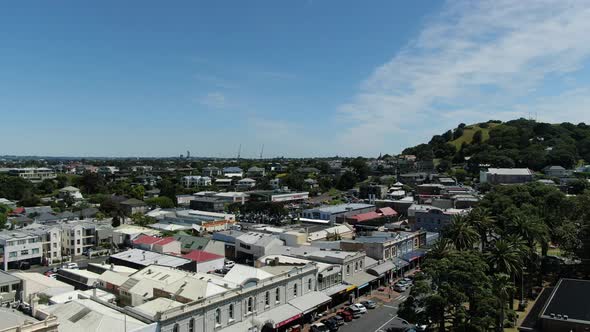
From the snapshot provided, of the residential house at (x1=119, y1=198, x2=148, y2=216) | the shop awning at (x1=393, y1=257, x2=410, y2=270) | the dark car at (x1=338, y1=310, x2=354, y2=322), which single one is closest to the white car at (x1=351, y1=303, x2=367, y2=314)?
the dark car at (x1=338, y1=310, x2=354, y2=322)

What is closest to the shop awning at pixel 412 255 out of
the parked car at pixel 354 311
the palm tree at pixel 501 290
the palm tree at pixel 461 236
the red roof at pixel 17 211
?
the palm tree at pixel 461 236

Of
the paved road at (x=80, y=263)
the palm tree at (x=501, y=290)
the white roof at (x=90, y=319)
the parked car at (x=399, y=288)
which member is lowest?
the paved road at (x=80, y=263)

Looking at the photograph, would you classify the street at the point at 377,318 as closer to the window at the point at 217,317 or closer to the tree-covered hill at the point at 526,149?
the window at the point at 217,317

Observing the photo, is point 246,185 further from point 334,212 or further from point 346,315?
point 346,315

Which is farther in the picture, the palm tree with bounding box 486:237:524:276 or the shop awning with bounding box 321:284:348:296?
the shop awning with bounding box 321:284:348:296

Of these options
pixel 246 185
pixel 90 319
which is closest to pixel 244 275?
pixel 90 319

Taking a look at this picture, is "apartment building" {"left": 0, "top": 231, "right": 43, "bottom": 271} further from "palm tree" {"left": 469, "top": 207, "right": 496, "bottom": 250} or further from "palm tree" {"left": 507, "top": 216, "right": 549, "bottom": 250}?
"palm tree" {"left": 507, "top": 216, "right": 549, "bottom": 250}
